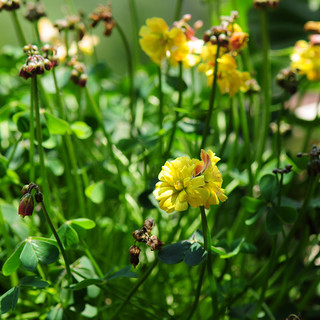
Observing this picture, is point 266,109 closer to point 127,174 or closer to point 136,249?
point 127,174

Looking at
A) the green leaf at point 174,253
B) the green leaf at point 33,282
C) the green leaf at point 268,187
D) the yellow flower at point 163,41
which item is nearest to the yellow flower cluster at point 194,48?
the yellow flower at point 163,41

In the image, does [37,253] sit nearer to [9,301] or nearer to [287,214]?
[9,301]

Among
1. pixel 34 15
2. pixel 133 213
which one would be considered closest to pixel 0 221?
pixel 133 213

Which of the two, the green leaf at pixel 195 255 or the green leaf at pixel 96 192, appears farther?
the green leaf at pixel 96 192

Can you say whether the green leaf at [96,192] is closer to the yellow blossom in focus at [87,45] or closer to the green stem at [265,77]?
the green stem at [265,77]

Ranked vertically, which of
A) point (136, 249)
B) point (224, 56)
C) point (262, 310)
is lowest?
point (262, 310)

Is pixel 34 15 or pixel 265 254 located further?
pixel 265 254
